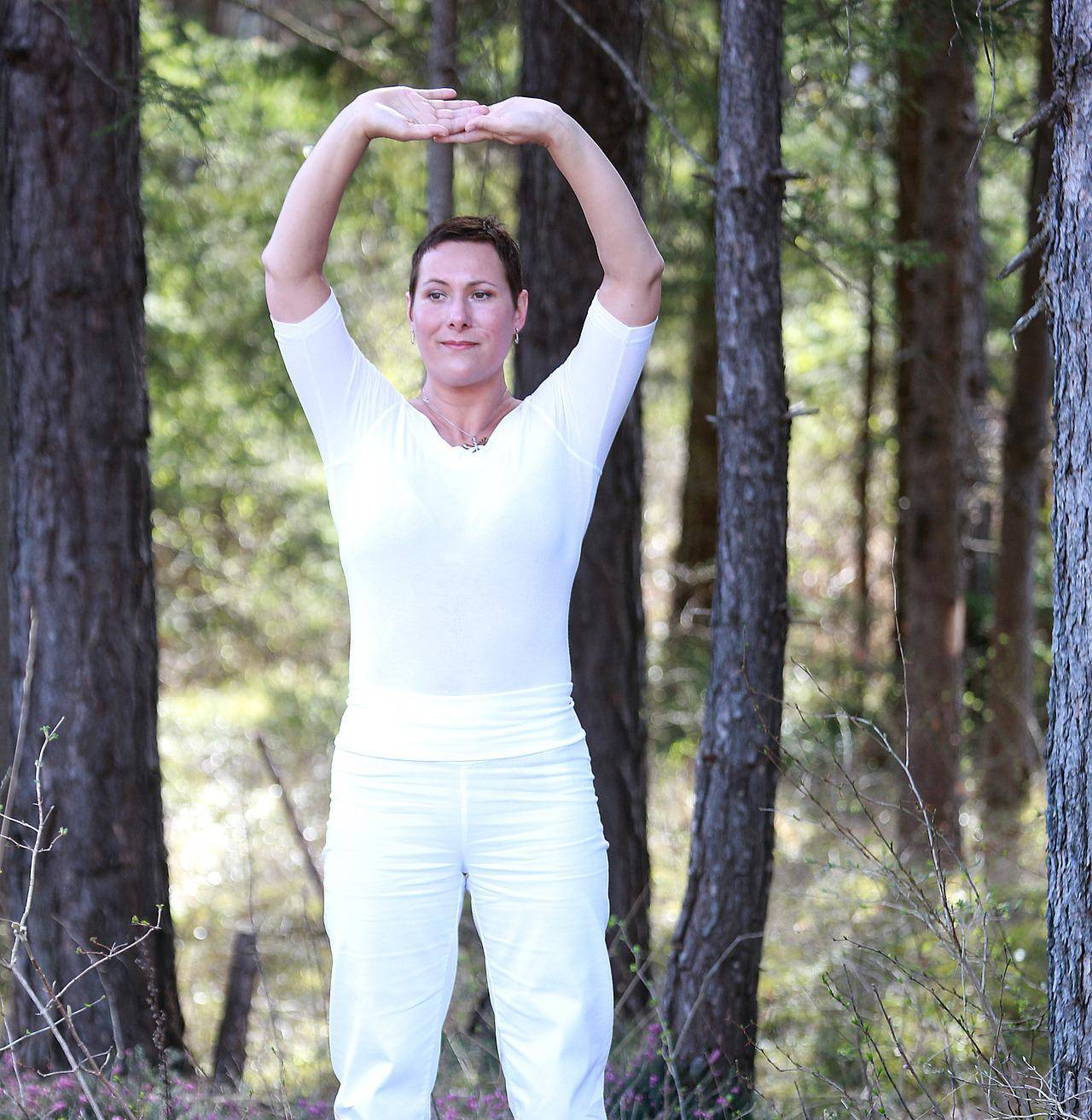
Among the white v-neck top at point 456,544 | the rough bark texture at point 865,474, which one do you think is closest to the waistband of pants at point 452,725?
the white v-neck top at point 456,544

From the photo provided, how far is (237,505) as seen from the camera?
13727mm

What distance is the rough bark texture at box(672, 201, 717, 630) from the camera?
483 inches

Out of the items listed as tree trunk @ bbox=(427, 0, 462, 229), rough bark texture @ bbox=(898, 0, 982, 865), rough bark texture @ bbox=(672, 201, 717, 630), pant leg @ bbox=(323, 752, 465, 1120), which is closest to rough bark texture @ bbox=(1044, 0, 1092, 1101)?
pant leg @ bbox=(323, 752, 465, 1120)

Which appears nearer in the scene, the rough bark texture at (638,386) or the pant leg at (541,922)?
the pant leg at (541,922)

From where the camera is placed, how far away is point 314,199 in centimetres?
280

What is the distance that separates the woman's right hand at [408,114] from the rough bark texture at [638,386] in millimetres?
3061

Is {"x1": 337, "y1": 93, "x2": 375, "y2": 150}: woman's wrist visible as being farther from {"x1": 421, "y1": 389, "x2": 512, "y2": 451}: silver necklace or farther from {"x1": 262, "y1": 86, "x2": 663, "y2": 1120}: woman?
{"x1": 421, "y1": 389, "x2": 512, "y2": 451}: silver necklace

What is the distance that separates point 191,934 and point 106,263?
516 cm

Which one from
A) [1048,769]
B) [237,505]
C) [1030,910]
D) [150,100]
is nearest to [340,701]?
[237,505]

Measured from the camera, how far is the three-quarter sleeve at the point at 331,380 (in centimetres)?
285

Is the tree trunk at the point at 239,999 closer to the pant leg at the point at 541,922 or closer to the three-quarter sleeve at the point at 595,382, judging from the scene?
the pant leg at the point at 541,922

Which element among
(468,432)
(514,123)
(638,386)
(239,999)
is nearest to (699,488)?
(638,386)

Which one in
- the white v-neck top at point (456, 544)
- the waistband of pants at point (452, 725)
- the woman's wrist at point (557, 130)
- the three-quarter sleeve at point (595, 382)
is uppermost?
the woman's wrist at point (557, 130)

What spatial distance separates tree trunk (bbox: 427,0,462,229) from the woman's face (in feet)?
7.64
